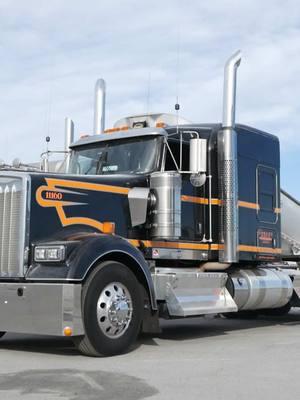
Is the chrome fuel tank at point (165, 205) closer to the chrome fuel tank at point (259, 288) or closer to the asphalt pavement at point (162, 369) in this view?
the asphalt pavement at point (162, 369)

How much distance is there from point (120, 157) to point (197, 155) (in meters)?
1.27

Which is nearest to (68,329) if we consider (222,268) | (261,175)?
(222,268)

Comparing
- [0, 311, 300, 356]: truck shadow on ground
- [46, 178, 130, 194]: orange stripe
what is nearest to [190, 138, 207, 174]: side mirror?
[46, 178, 130, 194]: orange stripe

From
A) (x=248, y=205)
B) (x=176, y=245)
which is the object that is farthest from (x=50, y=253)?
(x=248, y=205)

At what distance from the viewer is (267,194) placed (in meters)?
11.2

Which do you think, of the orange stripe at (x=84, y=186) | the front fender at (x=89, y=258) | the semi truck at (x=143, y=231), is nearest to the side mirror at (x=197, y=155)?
the semi truck at (x=143, y=231)

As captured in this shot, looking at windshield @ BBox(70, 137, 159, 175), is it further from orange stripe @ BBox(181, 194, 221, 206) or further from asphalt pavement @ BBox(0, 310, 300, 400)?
asphalt pavement @ BBox(0, 310, 300, 400)

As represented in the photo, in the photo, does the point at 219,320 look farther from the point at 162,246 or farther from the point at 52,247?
the point at 52,247

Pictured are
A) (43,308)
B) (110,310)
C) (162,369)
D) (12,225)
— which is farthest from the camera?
(12,225)

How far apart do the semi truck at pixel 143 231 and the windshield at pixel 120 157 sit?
0.02 m

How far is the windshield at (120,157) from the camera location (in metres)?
9.44

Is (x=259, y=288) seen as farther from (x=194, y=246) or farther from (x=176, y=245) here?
(x=176, y=245)

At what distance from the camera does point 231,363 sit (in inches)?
288

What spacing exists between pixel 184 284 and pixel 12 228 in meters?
2.67
